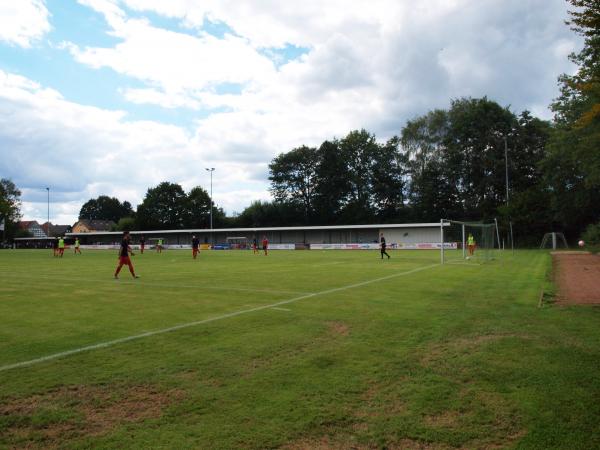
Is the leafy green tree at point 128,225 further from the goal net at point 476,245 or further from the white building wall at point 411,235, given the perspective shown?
the goal net at point 476,245

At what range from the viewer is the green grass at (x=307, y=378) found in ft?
13.0

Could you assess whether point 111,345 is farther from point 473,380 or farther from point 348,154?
point 348,154

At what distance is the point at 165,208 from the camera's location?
346 feet

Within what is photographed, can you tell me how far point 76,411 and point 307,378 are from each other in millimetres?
2401

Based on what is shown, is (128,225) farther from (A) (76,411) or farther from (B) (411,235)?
(A) (76,411)

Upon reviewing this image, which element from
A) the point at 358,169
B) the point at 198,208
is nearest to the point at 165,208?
the point at 198,208

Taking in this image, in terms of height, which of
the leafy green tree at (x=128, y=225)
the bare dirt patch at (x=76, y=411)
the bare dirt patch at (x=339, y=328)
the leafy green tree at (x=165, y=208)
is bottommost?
the bare dirt patch at (x=76, y=411)

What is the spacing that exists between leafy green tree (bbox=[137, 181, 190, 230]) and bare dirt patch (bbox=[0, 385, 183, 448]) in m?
102

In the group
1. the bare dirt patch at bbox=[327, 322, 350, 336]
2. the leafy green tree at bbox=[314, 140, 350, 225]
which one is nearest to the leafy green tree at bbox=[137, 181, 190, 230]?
the leafy green tree at bbox=[314, 140, 350, 225]

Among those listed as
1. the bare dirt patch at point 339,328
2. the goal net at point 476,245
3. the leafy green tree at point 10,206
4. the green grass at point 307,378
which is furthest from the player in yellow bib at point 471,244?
the leafy green tree at point 10,206

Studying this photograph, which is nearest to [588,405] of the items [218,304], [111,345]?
[111,345]

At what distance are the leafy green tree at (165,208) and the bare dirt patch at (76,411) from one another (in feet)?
335

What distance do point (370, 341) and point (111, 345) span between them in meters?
3.92

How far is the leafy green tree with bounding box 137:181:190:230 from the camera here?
104 meters
